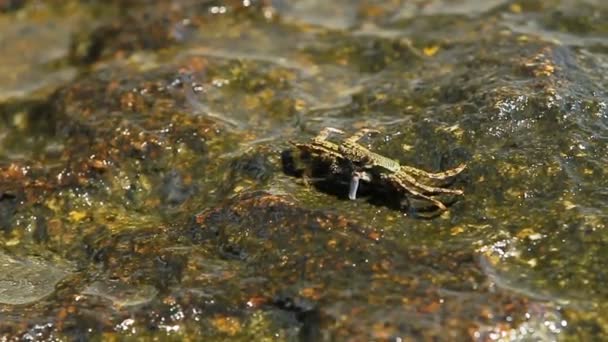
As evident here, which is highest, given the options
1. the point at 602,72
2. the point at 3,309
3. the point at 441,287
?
the point at 602,72

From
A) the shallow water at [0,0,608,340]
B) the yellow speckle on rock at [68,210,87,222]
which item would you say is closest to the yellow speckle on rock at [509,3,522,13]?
the shallow water at [0,0,608,340]

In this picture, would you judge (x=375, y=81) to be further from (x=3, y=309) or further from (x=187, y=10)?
(x=3, y=309)

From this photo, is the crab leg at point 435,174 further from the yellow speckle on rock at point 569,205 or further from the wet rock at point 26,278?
the wet rock at point 26,278

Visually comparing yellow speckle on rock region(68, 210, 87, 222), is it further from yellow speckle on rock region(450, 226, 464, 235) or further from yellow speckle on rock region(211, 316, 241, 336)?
yellow speckle on rock region(450, 226, 464, 235)

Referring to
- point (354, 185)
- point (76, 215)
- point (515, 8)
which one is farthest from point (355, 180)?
point (515, 8)

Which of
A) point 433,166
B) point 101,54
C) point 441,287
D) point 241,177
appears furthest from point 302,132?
point 101,54

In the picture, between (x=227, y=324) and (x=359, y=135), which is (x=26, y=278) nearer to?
(x=227, y=324)

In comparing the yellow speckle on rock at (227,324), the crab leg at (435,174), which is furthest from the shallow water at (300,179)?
the crab leg at (435,174)
